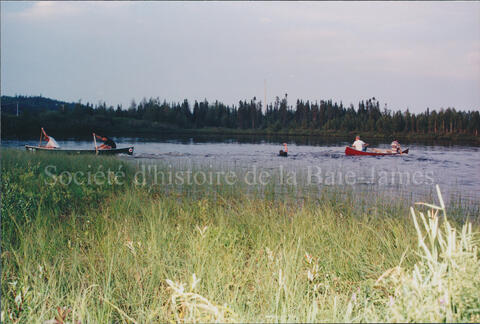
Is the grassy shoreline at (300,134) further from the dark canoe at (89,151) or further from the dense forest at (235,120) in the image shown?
the dark canoe at (89,151)

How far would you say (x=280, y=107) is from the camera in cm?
8844

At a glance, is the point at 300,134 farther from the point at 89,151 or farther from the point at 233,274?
the point at 233,274

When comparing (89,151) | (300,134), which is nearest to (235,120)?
(300,134)

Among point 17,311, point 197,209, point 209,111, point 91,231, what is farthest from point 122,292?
point 209,111

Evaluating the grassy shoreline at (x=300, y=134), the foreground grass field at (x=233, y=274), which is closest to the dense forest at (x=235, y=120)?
the grassy shoreline at (x=300, y=134)

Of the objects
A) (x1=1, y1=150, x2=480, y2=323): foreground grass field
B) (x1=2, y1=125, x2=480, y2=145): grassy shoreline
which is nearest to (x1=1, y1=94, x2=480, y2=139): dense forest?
(x1=2, y1=125, x2=480, y2=145): grassy shoreline

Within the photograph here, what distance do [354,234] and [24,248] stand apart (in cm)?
374

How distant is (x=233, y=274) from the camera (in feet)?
12.1

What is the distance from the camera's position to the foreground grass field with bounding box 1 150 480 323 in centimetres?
182

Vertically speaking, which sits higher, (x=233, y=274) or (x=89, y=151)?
(x=89, y=151)

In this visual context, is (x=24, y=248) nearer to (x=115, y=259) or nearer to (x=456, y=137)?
(x=115, y=259)

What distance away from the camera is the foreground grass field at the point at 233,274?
5.96 feet

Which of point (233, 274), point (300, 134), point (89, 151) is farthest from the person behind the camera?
point (300, 134)

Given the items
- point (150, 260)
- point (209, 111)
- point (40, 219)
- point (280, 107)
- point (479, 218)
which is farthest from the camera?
point (209, 111)
